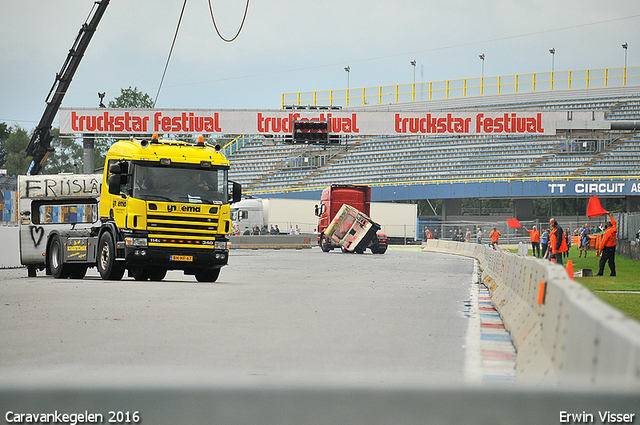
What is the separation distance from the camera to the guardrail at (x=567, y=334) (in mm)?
2980

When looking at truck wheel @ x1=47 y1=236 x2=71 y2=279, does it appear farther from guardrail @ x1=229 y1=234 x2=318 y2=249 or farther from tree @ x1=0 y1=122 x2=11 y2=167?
tree @ x1=0 y1=122 x2=11 y2=167

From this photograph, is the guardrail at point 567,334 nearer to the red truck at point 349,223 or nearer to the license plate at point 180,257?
the license plate at point 180,257

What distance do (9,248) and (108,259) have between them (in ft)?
29.5

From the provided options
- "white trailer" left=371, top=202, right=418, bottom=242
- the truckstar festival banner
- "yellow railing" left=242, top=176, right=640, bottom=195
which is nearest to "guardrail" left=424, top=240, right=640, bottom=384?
the truckstar festival banner

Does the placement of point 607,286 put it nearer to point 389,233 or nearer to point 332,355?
point 332,355

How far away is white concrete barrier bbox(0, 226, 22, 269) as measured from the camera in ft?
77.7

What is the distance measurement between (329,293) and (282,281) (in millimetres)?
3599

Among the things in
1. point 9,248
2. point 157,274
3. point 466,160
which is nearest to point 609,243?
point 157,274

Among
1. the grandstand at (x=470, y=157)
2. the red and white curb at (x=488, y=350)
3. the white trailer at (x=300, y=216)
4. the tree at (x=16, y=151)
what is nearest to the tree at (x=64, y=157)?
the tree at (x=16, y=151)

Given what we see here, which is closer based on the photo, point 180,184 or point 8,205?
point 180,184

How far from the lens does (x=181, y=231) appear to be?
54.3 feet

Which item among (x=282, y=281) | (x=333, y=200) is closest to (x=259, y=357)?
(x=282, y=281)

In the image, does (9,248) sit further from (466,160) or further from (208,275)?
(466,160)

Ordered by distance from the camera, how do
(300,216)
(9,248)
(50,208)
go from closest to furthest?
(50,208)
(9,248)
(300,216)
